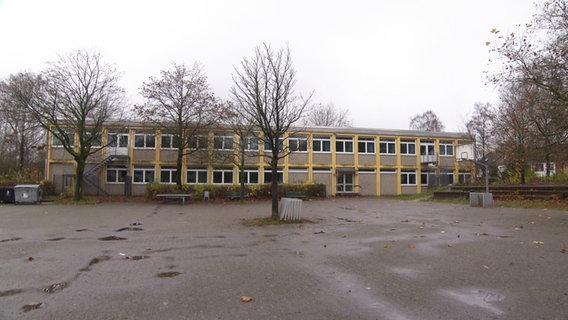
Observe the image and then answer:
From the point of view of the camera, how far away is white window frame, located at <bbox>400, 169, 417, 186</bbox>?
4081 centimetres

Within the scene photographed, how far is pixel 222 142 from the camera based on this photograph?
108ft


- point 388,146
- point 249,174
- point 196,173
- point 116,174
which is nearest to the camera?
point 116,174

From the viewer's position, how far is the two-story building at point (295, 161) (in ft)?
109

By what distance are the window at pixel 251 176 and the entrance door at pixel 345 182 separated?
7.89m

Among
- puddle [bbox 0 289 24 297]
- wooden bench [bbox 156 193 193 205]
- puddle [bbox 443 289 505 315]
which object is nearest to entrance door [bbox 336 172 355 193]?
wooden bench [bbox 156 193 193 205]

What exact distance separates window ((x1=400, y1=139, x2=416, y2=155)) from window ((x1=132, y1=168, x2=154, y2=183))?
79.1 ft

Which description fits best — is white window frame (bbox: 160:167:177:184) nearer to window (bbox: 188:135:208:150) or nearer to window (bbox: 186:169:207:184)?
window (bbox: 186:169:207:184)

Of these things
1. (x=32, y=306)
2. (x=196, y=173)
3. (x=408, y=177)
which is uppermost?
(x=196, y=173)

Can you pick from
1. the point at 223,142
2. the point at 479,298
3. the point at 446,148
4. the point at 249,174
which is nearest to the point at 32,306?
the point at 479,298

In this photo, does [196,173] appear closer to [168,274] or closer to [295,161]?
[295,161]

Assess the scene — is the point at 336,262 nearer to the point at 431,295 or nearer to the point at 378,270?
the point at 378,270

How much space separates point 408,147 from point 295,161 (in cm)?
1215

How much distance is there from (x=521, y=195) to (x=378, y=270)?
2101 centimetres

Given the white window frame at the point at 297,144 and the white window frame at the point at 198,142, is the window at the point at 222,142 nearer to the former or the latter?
the white window frame at the point at 198,142
